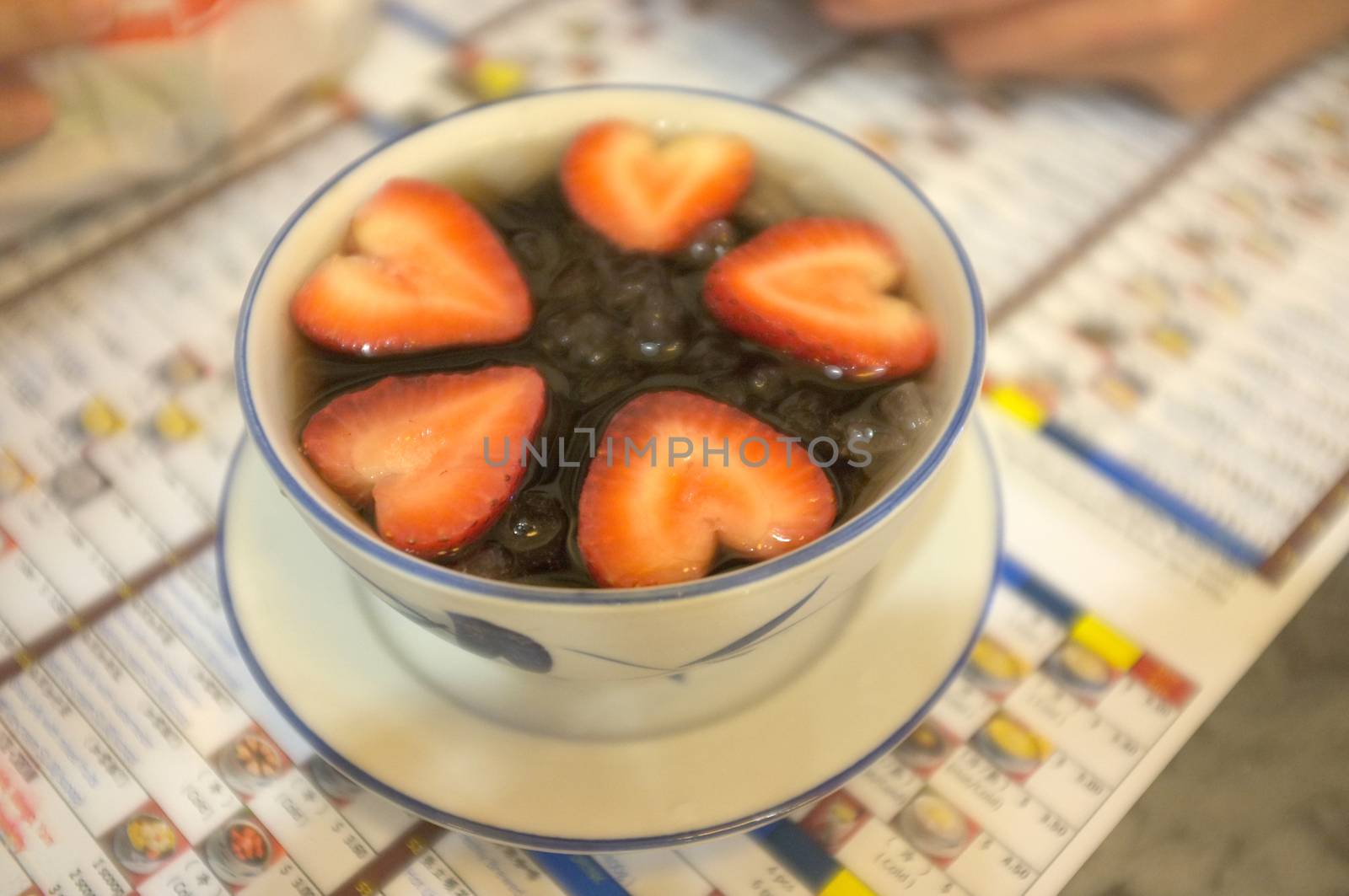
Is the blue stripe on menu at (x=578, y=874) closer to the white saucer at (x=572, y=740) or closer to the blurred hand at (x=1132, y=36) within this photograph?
the white saucer at (x=572, y=740)

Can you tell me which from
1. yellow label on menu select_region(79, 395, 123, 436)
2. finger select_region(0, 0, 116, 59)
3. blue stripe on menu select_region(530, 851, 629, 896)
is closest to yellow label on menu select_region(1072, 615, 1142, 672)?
blue stripe on menu select_region(530, 851, 629, 896)

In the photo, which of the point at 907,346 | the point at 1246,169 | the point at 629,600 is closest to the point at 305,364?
the point at 629,600

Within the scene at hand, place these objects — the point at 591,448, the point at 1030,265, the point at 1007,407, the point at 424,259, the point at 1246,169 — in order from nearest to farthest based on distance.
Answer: the point at 591,448, the point at 424,259, the point at 1007,407, the point at 1030,265, the point at 1246,169

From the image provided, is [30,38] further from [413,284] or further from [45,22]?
[413,284]

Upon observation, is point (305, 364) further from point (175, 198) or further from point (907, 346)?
point (175, 198)

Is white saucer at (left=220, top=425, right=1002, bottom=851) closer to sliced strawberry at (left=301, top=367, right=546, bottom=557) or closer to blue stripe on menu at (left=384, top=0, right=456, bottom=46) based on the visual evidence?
sliced strawberry at (left=301, top=367, right=546, bottom=557)

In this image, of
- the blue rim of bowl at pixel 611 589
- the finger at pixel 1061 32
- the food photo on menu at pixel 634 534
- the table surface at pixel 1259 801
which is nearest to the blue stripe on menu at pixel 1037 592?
the food photo on menu at pixel 634 534
